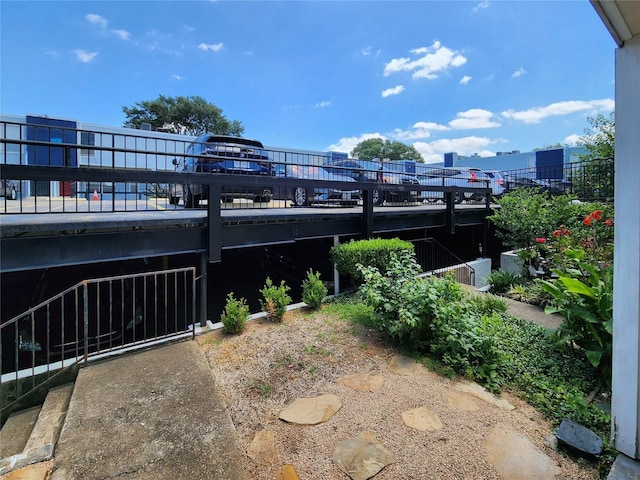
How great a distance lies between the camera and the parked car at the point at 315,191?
8.00 m

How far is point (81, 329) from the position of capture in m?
5.80

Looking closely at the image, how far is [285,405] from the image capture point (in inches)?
102

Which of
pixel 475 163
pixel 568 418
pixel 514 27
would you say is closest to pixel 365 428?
pixel 568 418

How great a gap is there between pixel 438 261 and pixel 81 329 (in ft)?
28.1

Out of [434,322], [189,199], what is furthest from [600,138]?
[189,199]

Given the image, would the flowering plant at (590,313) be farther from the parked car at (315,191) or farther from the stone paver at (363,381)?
the parked car at (315,191)

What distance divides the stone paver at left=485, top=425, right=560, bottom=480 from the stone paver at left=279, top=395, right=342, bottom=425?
3.72ft

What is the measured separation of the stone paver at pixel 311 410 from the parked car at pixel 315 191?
5431 millimetres

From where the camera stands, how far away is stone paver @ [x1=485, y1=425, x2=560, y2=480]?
1.92 m

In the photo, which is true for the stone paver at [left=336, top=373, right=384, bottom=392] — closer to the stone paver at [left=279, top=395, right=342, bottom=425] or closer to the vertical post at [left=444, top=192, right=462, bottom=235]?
the stone paver at [left=279, top=395, right=342, bottom=425]

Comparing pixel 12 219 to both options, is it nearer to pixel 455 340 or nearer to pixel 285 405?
pixel 285 405

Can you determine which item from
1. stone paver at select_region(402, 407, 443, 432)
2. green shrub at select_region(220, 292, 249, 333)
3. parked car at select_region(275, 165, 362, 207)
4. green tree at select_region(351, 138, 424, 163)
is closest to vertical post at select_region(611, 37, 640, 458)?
stone paver at select_region(402, 407, 443, 432)

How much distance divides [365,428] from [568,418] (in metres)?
1.71

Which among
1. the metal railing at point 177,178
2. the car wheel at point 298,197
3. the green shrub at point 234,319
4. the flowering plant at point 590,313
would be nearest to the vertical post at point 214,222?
the metal railing at point 177,178
